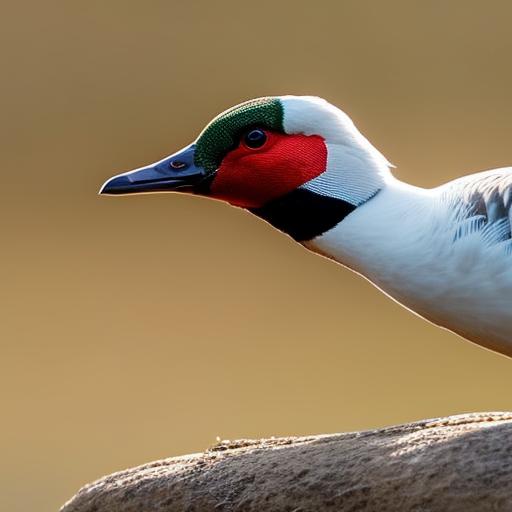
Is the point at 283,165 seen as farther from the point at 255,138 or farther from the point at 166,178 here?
the point at 166,178

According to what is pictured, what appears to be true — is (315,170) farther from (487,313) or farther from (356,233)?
(487,313)

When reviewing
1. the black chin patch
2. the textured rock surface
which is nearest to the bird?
the black chin patch

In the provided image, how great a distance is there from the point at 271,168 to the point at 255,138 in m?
0.06

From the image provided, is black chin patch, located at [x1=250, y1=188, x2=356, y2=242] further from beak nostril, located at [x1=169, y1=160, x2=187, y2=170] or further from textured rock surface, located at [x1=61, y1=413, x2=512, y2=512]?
textured rock surface, located at [x1=61, y1=413, x2=512, y2=512]

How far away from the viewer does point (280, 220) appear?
203cm

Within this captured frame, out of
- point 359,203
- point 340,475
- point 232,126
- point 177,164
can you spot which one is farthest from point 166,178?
point 340,475

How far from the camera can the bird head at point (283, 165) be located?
200 centimetres

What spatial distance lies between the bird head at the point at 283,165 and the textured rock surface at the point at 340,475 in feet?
1.14

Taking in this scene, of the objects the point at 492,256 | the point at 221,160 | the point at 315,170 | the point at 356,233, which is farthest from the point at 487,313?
the point at 221,160

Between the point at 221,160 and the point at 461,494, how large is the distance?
685 millimetres

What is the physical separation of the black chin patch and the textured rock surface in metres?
0.31

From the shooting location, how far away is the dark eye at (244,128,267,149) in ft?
6.67

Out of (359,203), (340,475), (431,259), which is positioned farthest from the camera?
(359,203)

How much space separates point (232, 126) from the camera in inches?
80.0
